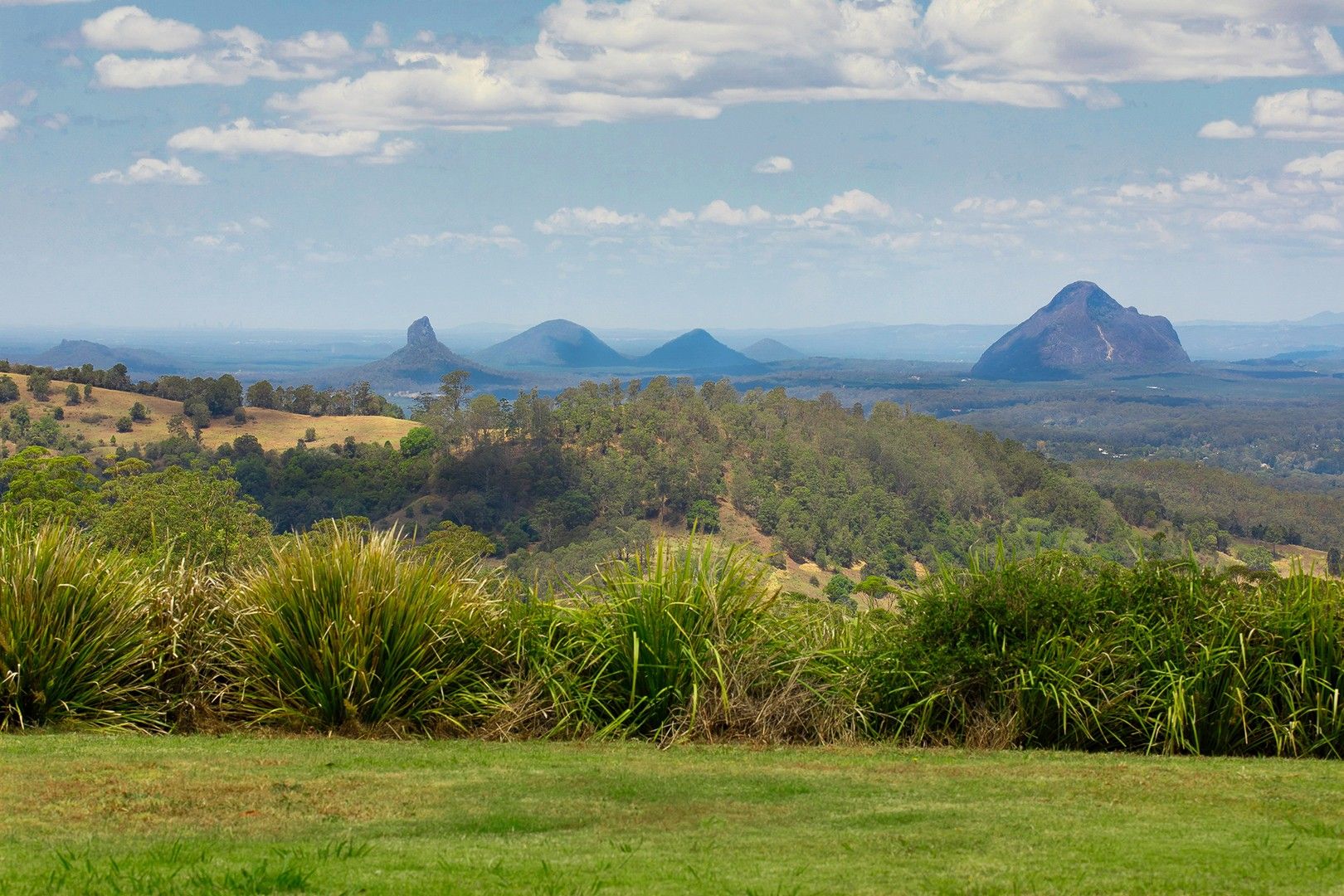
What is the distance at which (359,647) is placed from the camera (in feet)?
27.2

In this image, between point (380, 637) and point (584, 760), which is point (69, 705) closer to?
point (380, 637)

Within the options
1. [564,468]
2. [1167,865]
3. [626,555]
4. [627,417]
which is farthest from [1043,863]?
[627,417]

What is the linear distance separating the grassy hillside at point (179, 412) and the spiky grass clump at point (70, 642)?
294ft

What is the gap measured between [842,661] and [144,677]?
467cm

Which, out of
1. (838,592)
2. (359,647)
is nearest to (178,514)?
(838,592)

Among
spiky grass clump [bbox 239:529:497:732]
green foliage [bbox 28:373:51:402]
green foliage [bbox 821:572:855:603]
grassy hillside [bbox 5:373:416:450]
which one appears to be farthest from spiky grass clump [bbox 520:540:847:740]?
green foliage [bbox 28:373:51:402]

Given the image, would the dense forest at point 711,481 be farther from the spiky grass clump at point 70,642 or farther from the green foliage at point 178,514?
the spiky grass clump at point 70,642

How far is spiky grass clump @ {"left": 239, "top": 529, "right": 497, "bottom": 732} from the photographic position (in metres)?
8.27

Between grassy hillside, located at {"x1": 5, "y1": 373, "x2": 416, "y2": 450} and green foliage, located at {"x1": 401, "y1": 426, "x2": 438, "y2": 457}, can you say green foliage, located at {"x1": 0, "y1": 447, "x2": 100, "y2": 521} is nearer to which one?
green foliage, located at {"x1": 401, "y1": 426, "x2": 438, "y2": 457}

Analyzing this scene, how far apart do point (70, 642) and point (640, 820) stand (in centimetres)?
444

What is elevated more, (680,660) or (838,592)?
(680,660)

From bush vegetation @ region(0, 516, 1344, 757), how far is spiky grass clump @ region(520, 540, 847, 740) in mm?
19

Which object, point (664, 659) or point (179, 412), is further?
point (179, 412)

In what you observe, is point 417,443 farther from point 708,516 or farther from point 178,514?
point 178,514
